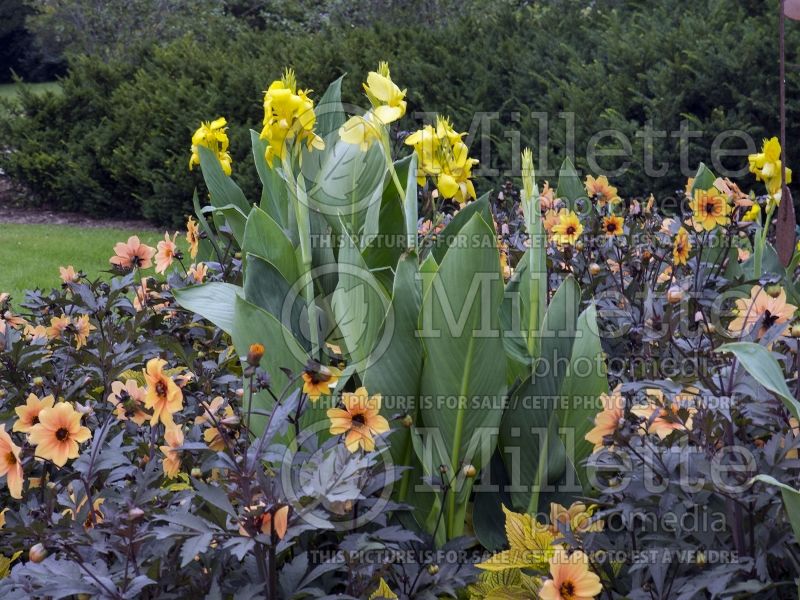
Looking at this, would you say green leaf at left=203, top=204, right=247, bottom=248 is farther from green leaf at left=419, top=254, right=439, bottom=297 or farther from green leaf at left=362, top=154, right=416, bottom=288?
green leaf at left=419, top=254, right=439, bottom=297

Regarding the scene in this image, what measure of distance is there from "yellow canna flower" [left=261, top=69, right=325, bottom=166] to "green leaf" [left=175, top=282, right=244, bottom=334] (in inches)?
13.0

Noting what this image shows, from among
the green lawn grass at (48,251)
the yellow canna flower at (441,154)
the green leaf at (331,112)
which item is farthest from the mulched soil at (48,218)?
the yellow canna flower at (441,154)

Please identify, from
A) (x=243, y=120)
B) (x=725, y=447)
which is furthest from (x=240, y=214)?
(x=243, y=120)

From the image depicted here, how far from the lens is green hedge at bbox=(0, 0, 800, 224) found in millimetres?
5500

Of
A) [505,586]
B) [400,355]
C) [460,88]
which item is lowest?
[505,586]

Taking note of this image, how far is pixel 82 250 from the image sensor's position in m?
6.76

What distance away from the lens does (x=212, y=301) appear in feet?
6.51

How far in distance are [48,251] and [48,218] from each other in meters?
1.85

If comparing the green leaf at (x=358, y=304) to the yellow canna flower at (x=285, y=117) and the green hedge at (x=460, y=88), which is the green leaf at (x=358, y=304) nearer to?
the yellow canna flower at (x=285, y=117)

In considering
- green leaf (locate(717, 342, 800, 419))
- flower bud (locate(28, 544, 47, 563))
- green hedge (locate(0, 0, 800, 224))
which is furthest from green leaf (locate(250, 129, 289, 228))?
green hedge (locate(0, 0, 800, 224))

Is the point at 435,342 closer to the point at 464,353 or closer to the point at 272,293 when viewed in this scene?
the point at 464,353

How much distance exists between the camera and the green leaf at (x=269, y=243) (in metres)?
1.98

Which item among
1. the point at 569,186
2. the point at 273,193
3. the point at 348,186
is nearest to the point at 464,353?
the point at 348,186

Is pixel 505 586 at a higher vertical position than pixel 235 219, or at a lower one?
lower
